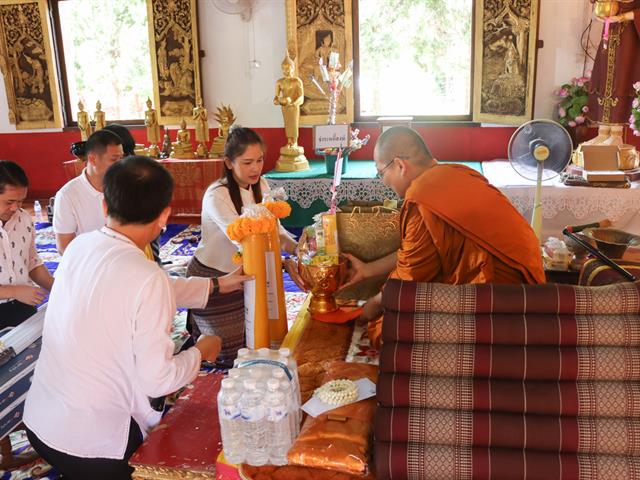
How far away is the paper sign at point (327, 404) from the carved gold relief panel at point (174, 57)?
5086 mm

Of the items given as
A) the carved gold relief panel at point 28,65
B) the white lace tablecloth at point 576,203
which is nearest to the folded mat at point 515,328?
the white lace tablecloth at point 576,203

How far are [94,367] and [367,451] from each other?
733 millimetres

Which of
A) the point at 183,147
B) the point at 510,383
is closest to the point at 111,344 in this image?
the point at 510,383

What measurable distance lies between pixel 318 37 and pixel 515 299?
4951mm

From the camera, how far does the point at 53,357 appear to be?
1.56 meters

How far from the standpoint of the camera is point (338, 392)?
149 cm

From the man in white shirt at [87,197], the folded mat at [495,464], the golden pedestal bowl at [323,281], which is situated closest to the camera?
the folded mat at [495,464]

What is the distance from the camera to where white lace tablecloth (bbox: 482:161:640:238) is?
4.23 metres

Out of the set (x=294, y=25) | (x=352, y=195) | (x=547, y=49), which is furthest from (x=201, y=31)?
(x=547, y=49)

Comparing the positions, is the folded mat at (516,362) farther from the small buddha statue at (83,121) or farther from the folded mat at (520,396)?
the small buddha statue at (83,121)

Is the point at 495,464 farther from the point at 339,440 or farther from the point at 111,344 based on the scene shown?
the point at 111,344

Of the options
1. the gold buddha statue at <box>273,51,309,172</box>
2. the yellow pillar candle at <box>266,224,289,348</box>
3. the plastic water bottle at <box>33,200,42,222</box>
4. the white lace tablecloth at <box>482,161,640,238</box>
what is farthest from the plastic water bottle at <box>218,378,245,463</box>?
the plastic water bottle at <box>33,200,42,222</box>

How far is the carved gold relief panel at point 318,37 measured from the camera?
5703mm

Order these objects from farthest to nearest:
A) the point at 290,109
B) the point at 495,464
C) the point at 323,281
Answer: the point at 290,109 → the point at 323,281 → the point at 495,464
